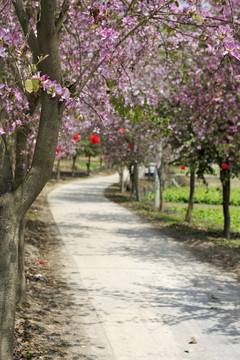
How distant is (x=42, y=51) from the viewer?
192 inches

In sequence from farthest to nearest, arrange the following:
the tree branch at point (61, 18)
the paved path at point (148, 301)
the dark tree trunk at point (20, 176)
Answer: the dark tree trunk at point (20, 176)
the paved path at point (148, 301)
the tree branch at point (61, 18)

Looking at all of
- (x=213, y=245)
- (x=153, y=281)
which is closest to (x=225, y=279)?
(x=153, y=281)

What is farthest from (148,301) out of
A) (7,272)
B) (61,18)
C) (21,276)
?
(61,18)

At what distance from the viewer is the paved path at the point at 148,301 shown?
5.79 m

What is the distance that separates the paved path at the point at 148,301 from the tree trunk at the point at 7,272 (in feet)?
4.24

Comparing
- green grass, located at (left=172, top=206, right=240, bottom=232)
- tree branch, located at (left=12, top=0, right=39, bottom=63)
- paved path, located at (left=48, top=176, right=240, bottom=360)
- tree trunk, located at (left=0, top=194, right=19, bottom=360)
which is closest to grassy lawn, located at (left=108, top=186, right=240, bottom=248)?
green grass, located at (left=172, top=206, right=240, bottom=232)

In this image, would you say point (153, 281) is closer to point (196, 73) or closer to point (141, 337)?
point (141, 337)

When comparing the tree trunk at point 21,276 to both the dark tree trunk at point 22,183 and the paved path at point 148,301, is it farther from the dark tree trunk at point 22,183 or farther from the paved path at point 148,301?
the dark tree trunk at point 22,183

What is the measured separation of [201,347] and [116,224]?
11.1m

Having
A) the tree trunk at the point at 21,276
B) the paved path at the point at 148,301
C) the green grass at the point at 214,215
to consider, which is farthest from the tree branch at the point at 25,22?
the green grass at the point at 214,215

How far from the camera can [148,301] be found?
7.68 meters

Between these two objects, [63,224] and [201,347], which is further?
[63,224]

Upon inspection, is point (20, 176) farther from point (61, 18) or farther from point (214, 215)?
point (214, 215)

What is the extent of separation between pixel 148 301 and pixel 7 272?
12.4 feet
